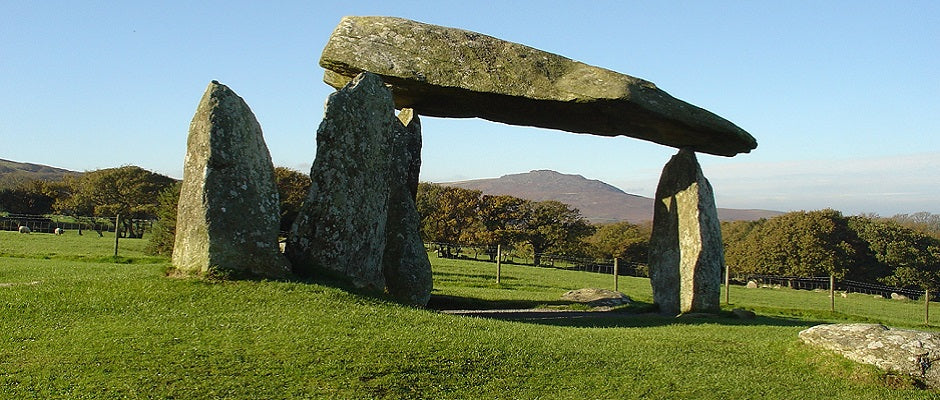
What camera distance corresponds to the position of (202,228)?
1351 cm

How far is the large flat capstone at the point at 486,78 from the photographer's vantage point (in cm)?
1766

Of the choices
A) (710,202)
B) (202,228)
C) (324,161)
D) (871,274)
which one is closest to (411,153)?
(324,161)

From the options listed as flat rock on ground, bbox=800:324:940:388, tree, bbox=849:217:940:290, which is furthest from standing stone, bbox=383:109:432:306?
tree, bbox=849:217:940:290

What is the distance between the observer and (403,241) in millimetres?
18453

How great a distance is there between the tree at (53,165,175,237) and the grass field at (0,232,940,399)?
57037 millimetres

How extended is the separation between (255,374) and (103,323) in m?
3.33

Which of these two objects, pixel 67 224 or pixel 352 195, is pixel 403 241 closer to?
pixel 352 195

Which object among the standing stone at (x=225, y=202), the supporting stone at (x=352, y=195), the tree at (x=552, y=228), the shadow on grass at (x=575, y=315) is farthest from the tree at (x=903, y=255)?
the standing stone at (x=225, y=202)

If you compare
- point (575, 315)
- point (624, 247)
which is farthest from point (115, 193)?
point (575, 315)

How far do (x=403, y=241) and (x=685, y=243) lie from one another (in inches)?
342

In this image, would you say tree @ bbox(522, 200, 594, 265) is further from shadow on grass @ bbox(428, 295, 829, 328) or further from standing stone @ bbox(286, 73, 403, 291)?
standing stone @ bbox(286, 73, 403, 291)

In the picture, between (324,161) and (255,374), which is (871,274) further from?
(255,374)

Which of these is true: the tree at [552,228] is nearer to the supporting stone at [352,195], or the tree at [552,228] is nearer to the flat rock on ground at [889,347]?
the supporting stone at [352,195]

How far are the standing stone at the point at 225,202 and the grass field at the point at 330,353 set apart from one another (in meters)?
0.54
